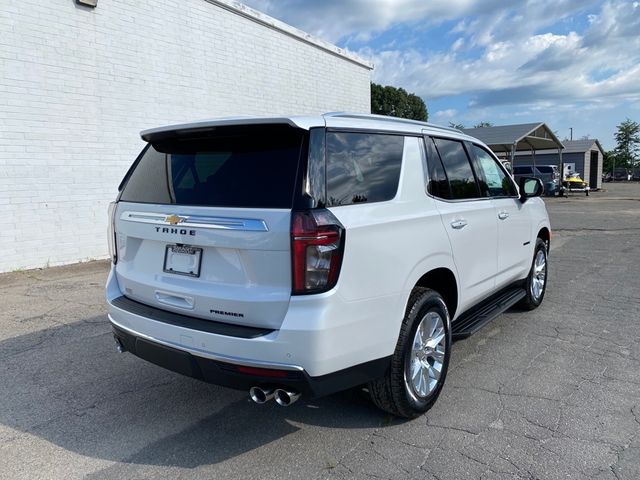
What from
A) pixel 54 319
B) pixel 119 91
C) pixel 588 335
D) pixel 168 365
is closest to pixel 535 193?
pixel 588 335

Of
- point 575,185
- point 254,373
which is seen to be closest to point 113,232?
point 254,373

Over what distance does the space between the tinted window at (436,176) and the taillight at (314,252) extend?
4.00 feet

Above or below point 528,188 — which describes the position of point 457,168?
above

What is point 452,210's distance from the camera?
3824 mm

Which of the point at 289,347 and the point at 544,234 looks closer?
the point at 289,347

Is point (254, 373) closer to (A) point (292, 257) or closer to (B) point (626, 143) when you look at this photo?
(A) point (292, 257)

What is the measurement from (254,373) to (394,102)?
5795cm

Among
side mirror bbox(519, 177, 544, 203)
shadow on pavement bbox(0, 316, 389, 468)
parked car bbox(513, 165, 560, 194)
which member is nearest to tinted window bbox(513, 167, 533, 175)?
parked car bbox(513, 165, 560, 194)

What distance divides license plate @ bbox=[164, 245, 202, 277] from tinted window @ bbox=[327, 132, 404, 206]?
84 cm

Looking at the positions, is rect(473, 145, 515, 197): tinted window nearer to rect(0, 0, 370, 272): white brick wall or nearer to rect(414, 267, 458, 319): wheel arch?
rect(414, 267, 458, 319): wheel arch

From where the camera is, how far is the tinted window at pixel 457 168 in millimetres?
3986

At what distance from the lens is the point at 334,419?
11.4ft

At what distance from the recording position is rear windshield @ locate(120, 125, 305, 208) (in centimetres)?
279

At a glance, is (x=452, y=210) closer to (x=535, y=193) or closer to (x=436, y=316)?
(x=436, y=316)
